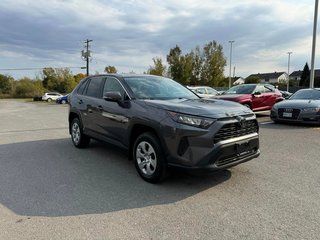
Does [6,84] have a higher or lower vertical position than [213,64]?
lower

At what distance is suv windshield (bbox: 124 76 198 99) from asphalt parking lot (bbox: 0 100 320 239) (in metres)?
1.38

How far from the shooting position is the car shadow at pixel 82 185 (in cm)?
397

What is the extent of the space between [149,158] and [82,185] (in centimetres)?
111

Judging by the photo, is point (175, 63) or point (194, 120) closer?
point (194, 120)

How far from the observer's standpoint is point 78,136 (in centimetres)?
731

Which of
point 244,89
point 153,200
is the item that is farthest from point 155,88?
point 244,89

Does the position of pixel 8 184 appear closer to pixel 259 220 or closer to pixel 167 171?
pixel 167 171

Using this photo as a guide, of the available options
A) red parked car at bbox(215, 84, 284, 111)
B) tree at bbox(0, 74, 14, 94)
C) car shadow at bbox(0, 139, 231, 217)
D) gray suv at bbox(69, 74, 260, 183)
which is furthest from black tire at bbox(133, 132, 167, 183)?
tree at bbox(0, 74, 14, 94)

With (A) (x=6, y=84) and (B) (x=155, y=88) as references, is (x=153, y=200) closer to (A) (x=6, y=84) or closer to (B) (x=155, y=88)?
(B) (x=155, y=88)

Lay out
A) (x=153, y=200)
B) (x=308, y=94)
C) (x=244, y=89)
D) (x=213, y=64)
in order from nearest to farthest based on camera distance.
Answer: (x=153, y=200)
(x=308, y=94)
(x=244, y=89)
(x=213, y=64)

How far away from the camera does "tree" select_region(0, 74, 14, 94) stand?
77594 mm

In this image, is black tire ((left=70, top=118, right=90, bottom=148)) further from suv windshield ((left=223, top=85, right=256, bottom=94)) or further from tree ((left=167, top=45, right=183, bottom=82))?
tree ((left=167, top=45, right=183, bottom=82))

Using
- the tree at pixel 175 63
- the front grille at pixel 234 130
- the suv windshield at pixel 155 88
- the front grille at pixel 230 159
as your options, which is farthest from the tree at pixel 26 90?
the front grille at pixel 230 159

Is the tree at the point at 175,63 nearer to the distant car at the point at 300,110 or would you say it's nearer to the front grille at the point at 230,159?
the distant car at the point at 300,110
